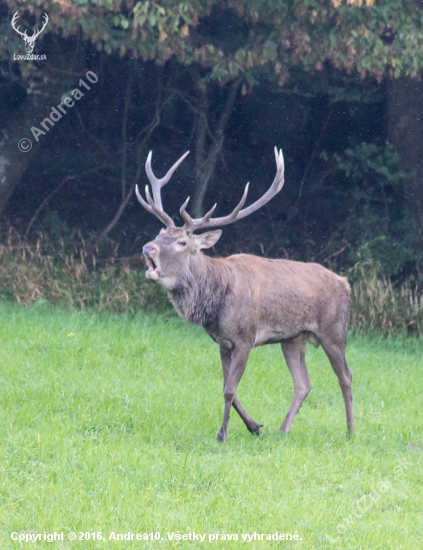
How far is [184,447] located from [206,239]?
166cm

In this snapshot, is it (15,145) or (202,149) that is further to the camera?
(202,149)

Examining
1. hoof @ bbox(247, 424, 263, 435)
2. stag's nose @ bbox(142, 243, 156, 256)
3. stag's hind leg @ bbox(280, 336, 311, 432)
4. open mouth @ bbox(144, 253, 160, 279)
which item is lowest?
hoof @ bbox(247, 424, 263, 435)

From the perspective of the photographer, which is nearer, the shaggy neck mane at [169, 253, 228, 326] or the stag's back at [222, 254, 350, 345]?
the shaggy neck mane at [169, 253, 228, 326]

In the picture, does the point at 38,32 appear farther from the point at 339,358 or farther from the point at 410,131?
the point at 339,358

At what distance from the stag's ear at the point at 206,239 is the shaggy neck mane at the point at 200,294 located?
125 mm

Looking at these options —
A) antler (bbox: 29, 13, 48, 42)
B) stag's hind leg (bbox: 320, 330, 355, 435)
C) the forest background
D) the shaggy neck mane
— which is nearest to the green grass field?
stag's hind leg (bbox: 320, 330, 355, 435)

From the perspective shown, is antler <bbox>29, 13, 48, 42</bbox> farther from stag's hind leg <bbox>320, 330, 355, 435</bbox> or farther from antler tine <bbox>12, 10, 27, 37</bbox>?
stag's hind leg <bbox>320, 330, 355, 435</bbox>

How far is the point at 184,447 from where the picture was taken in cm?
705

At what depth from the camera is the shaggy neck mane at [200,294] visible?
24.6 feet

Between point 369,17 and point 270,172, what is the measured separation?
4.54 meters

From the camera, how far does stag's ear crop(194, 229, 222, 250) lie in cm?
763

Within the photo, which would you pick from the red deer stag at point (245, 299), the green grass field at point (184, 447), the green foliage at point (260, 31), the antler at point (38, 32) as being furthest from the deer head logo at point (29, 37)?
the red deer stag at point (245, 299)

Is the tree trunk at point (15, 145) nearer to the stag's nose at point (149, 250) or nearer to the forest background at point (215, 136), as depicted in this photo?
the forest background at point (215, 136)

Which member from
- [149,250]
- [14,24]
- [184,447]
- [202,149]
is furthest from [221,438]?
[202,149]
